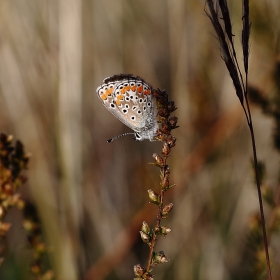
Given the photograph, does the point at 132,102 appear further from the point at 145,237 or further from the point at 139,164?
the point at 139,164

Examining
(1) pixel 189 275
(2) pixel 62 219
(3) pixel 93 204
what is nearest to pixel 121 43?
(3) pixel 93 204

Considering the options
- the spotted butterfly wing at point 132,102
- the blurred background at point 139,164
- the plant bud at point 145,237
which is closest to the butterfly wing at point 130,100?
the spotted butterfly wing at point 132,102

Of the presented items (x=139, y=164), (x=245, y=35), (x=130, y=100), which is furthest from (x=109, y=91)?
(x=139, y=164)

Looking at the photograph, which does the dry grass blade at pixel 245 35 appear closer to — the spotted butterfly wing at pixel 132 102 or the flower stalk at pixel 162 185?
the flower stalk at pixel 162 185

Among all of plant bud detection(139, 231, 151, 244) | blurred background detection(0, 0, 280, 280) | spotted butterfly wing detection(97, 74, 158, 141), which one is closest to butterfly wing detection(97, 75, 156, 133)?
spotted butterfly wing detection(97, 74, 158, 141)

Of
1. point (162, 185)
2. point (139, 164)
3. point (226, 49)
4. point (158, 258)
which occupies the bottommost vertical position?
point (139, 164)

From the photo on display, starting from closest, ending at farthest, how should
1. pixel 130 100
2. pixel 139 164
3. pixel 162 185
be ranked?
pixel 162 185 < pixel 130 100 < pixel 139 164
